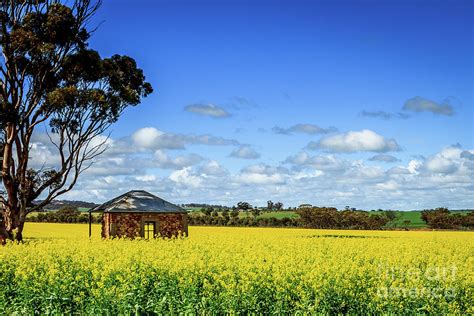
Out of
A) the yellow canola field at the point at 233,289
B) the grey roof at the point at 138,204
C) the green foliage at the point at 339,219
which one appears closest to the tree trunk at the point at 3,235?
the grey roof at the point at 138,204

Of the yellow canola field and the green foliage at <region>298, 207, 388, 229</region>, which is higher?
the green foliage at <region>298, 207, 388, 229</region>

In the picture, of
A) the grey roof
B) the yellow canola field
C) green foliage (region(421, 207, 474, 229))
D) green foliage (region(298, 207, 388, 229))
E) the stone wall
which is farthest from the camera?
green foliage (region(298, 207, 388, 229))

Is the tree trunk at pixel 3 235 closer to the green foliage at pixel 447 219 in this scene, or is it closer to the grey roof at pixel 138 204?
the grey roof at pixel 138 204

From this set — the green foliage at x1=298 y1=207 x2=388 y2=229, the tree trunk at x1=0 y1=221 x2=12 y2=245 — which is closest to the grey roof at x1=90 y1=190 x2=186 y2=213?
the tree trunk at x1=0 y1=221 x2=12 y2=245

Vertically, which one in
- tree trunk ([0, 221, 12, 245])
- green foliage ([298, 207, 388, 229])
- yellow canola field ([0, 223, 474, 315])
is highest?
green foliage ([298, 207, 388, 229])

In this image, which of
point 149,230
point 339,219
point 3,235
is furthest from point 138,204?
point 339,219

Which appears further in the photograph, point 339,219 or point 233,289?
point 339,219

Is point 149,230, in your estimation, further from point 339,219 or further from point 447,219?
point 447,219

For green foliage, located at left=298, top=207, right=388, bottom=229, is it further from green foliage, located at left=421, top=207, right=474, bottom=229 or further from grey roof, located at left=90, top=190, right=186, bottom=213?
grey roof, located at left=90, top=190, right=186, bottom=213

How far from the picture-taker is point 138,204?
4169 centimetres

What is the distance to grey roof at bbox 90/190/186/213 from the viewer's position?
41000 mm

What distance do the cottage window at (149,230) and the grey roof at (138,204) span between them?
116 centimetres

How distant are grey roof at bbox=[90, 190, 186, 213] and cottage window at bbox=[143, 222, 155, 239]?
3.81 ft

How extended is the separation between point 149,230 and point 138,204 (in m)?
1.97
